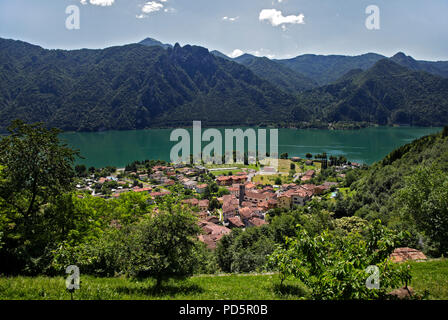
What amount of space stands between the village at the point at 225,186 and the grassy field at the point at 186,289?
17.1 meters

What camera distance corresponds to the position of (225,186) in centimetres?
5544

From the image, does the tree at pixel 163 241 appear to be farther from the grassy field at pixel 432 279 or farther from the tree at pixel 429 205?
the tree at pixel 429 205

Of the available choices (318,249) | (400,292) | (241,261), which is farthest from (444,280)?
(241,261)

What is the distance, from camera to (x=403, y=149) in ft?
143

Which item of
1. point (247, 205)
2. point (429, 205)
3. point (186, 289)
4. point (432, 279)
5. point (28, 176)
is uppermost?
point (28, 176)

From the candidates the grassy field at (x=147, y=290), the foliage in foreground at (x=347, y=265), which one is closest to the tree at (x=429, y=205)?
the grassy field at (x=147, y=290)

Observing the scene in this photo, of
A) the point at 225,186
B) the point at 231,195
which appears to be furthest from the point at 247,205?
the point at 225,186

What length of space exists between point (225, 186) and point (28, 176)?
4755cm

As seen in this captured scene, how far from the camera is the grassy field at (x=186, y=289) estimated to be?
15.3 ft

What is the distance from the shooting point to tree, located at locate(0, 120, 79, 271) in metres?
8.54

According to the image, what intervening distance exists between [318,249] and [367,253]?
760 mm

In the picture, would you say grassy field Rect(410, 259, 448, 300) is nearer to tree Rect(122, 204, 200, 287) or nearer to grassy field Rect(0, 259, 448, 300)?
grassy field Rect(0, 259, 448, 300)

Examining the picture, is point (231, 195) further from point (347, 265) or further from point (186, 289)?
point (347, 265)
